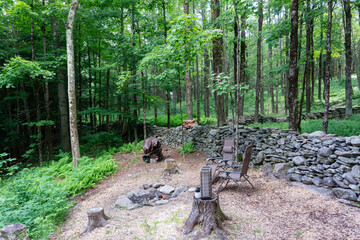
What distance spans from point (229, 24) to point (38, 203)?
7263mm

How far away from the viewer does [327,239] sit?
2406 mm

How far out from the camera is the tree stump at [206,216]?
2.65 m

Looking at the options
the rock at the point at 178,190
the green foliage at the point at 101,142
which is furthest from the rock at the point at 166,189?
the green foliage at the point at 101,142

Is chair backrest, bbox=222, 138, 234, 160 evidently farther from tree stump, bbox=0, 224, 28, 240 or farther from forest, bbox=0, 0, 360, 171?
tree stump, bbox=0, 224, 28, 240

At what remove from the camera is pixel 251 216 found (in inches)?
120

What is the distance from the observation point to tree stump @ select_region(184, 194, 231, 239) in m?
2.65

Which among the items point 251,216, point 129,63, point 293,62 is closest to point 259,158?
point 251,216

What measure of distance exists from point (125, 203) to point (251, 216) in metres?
2.61

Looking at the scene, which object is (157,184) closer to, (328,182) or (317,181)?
(317,181)

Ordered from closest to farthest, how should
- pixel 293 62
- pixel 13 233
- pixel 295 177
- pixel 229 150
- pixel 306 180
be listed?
pixel 13 233, pixel 306 180, pixel 295 177, pixel 293 62, pixel 229 150

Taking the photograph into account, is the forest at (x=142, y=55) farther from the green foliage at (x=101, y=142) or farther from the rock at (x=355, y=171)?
the rock at (x=355, y=171)

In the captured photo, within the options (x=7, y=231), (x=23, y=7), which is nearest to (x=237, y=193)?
(x=7, y=231)

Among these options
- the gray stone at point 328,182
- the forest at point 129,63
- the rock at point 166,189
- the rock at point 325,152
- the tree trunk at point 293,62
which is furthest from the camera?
the forest at point 129,63

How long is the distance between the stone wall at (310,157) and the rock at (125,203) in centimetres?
349
